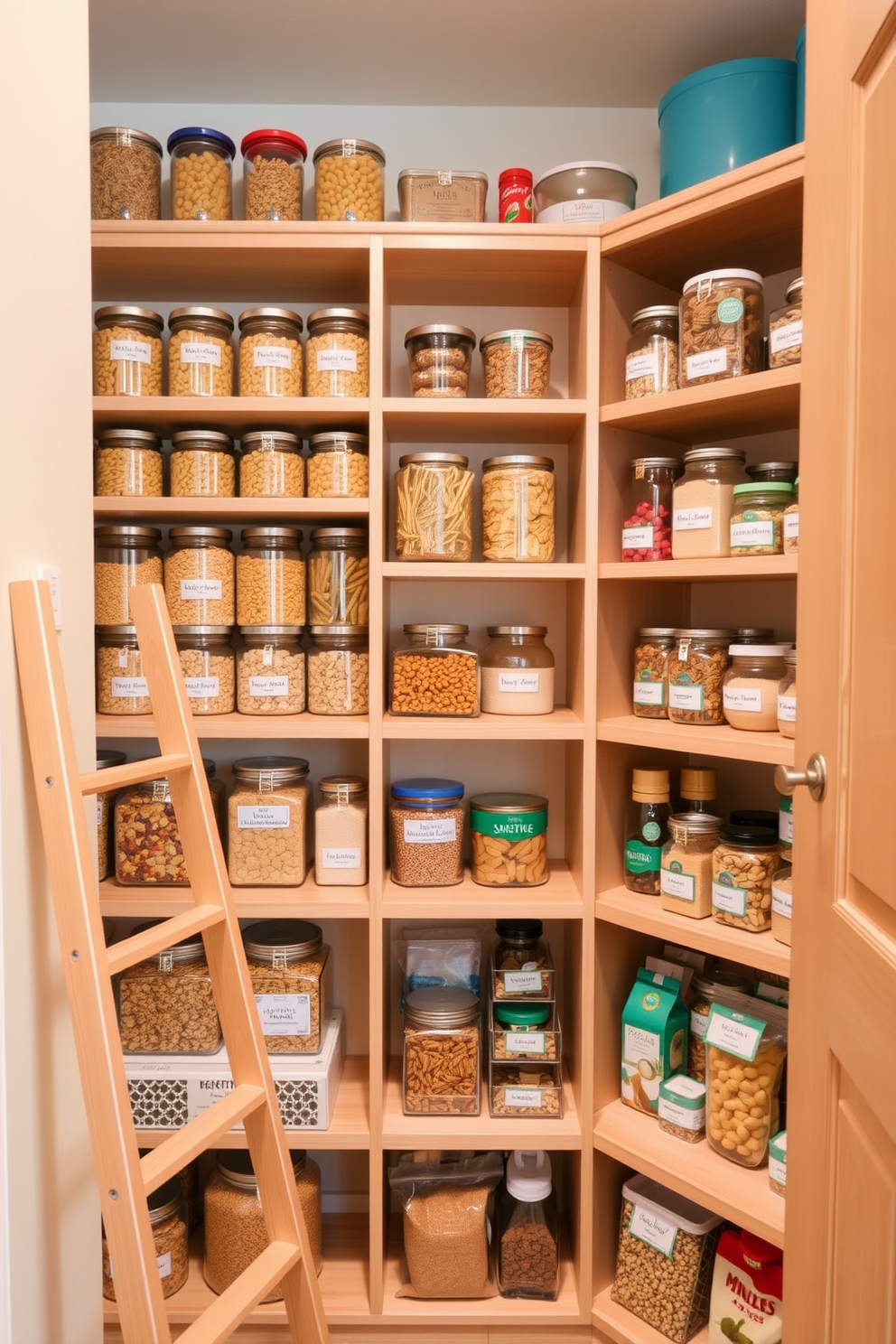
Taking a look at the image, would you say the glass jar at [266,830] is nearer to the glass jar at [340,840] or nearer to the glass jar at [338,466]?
the glass jar at [340,840]

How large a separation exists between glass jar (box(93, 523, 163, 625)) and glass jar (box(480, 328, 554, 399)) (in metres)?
0.74

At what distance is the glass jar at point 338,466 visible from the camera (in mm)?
1769

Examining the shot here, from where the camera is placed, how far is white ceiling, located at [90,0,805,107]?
1.69m

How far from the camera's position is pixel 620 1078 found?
1851mm

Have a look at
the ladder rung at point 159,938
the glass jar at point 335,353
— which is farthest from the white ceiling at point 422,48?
the ladder rung at point 159,938

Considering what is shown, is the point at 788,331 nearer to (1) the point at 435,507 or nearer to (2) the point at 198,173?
(1) the point at 435,507

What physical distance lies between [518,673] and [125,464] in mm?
871

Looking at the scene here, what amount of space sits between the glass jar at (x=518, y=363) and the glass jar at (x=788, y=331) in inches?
17.6

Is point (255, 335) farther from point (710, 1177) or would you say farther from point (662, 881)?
point (710, 1177)

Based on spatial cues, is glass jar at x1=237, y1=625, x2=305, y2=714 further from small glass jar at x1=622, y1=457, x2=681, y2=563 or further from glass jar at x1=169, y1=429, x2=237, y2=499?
small glass jar at x1=622, y1=457, x2=681, y2=563

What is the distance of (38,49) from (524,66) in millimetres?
1095

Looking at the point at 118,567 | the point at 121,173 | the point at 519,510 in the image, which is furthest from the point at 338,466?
the point at 121,173

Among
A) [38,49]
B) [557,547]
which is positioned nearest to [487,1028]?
[557,547]

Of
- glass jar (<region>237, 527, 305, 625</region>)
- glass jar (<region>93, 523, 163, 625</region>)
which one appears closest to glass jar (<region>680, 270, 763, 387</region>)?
glass jar (<region>237, 527, 305, 625</region>)
